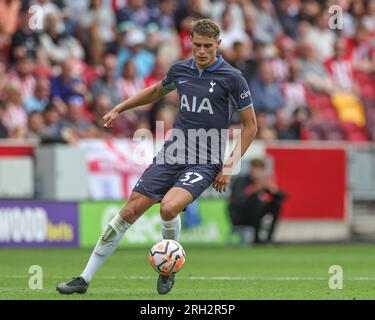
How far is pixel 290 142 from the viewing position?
22.5 metres

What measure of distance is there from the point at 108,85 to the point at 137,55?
1430mm

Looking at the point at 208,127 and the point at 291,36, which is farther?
the point at 291,36

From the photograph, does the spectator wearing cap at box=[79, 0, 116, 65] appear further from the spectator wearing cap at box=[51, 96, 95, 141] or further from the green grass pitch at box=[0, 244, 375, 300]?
the green grass pitch at box=[0, 244, 375, 300]

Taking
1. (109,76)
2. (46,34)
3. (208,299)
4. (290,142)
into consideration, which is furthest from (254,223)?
(208,299)

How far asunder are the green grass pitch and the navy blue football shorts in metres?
1.01

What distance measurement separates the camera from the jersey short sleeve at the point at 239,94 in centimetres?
1112

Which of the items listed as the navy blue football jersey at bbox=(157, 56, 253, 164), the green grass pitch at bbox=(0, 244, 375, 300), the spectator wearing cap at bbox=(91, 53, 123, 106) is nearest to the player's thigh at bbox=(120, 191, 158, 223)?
the navy blue football jersey at bbox=(157, 56, 253, 164)

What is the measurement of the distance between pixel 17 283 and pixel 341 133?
502 inches

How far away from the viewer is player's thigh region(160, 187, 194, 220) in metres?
10.9

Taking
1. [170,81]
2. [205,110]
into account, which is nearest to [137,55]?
[170,81]

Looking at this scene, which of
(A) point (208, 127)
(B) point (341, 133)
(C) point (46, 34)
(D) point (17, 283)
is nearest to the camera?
(A) point (208, 127)
